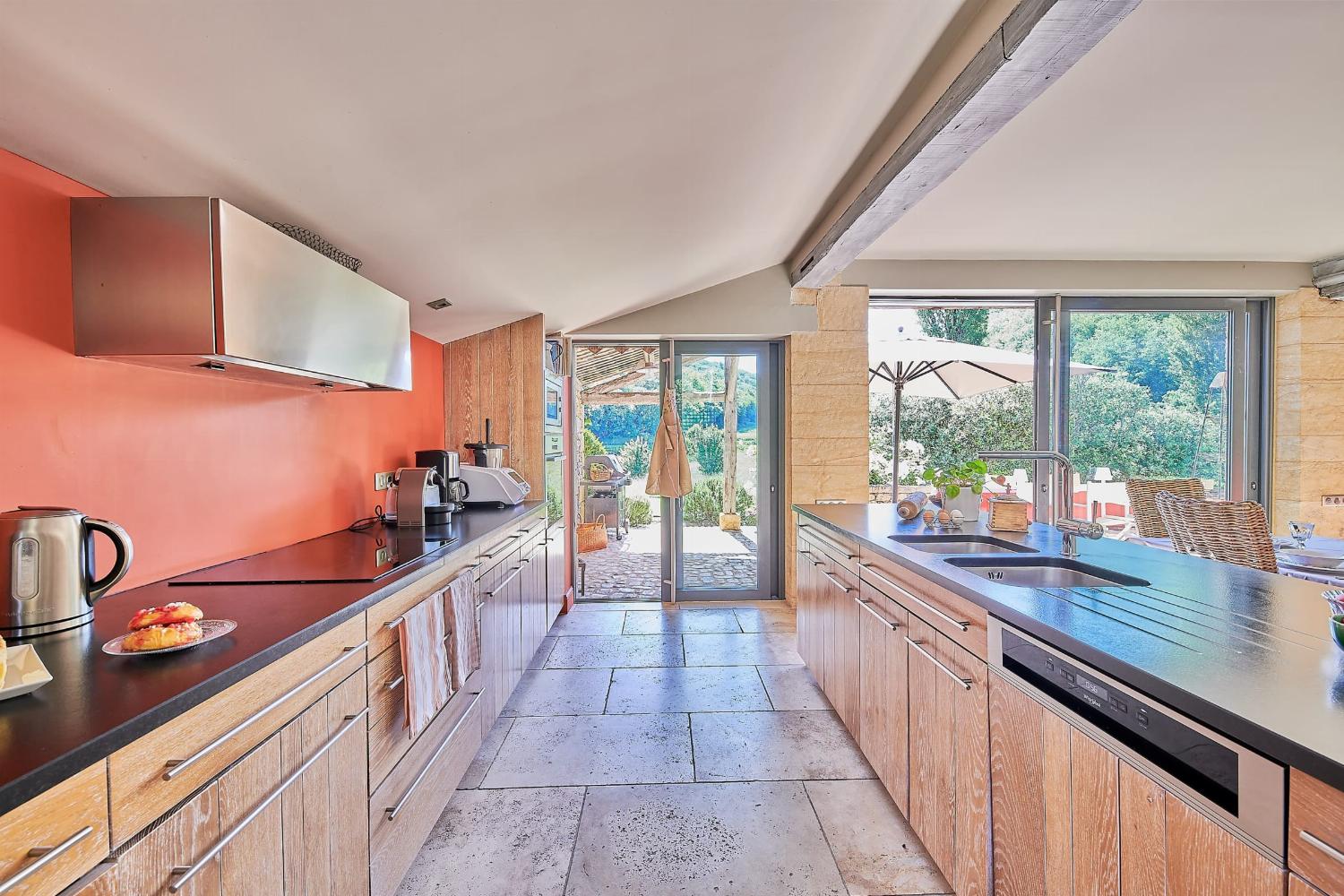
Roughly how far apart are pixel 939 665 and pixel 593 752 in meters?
1.49

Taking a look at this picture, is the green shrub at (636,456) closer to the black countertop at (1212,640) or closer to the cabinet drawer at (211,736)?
the black countertop at (1212,640)

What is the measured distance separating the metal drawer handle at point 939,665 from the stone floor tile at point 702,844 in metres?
0.72

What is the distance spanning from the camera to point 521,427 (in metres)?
3.72

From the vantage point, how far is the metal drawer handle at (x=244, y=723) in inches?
33.7

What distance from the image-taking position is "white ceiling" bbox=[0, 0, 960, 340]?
1.09 m

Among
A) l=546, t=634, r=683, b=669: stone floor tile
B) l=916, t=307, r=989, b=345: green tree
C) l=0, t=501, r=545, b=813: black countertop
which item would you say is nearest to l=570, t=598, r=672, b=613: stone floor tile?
l=546, t=634, r=683, b=669: stone floor tile

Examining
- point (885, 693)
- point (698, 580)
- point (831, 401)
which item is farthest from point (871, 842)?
point (831, 401)

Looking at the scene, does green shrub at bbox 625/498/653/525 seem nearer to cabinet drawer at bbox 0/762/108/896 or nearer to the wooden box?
the wooden box

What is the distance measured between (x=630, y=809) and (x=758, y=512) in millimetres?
2843

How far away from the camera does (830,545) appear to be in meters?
2.66

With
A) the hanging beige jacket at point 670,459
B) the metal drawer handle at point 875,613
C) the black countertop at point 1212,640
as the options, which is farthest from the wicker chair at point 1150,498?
the hanging beige jacket at point 670,459

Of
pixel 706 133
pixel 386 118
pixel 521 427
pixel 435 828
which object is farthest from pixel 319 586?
pixel 521 427

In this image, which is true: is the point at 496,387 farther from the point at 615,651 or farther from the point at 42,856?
the point at 42,856

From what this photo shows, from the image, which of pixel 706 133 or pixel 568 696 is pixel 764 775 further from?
pixel 706 133
